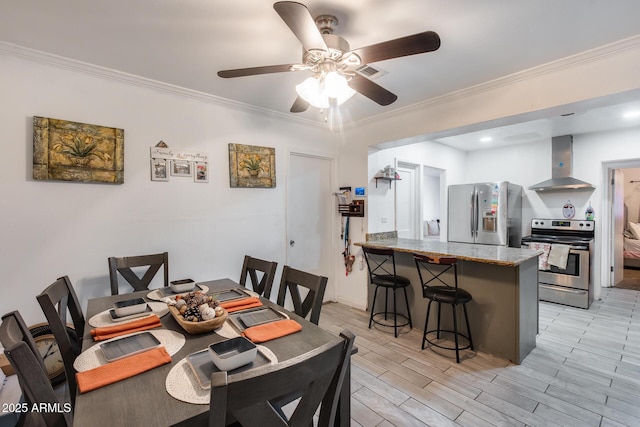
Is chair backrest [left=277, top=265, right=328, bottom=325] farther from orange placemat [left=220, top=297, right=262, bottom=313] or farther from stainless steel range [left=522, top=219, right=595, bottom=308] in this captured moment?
stainless steel range [left=522, top=219, right=595, bottom=308]

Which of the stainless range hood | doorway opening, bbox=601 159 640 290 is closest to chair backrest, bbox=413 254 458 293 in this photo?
the stainless range hood

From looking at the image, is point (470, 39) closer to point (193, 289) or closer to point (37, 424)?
point (193, 289)

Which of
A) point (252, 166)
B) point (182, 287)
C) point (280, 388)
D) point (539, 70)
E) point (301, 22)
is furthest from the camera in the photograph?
point (252, 166)

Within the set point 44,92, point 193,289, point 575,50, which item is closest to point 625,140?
point 575,50

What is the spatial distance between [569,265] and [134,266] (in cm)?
531

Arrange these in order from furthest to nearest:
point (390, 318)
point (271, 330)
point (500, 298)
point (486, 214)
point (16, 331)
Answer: point (486, 214)
point (390, 318)
point (500, 298)
point (271, 330)
point (16, 331)

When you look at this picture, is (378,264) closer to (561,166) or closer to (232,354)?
(232,354)

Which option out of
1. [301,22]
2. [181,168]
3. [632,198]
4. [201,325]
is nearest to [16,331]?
[201,325]

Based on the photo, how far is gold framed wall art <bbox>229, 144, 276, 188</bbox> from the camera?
3186 millimetres

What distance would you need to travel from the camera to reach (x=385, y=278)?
321cm

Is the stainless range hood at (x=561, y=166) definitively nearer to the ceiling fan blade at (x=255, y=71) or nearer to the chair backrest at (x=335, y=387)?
the ceiling fan blade at (x=255, y=71)

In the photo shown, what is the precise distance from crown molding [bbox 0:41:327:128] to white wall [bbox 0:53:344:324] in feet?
0.12

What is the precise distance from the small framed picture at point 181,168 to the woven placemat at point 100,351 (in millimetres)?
1771

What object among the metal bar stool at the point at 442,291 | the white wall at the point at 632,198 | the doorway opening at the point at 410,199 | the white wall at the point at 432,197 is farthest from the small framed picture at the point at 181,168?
the white wall at the point at 632,198
